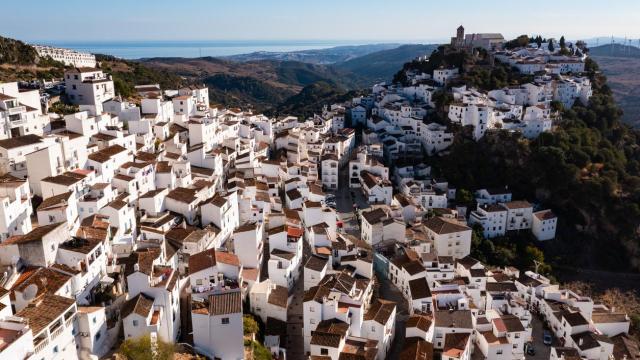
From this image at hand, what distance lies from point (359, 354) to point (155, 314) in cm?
859

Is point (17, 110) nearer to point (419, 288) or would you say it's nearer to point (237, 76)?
point (419, 288)

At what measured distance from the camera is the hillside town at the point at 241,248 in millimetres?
18703

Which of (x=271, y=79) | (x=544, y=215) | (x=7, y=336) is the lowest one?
(x=544, y=215)

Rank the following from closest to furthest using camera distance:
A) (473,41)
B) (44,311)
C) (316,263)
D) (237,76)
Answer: (44,311), (316,263), (473,41), (237,76)

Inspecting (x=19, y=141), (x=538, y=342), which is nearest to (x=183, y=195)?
(x=19, y=141)

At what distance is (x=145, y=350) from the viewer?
52.0ft

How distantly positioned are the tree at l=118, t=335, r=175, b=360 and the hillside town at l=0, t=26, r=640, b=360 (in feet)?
2.89

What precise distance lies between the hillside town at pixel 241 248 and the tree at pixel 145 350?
0.88 m

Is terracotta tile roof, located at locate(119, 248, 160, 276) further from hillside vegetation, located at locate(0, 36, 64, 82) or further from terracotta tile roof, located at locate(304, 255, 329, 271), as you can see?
hillside vegetation, located at locate(0, 36, 64, 82)

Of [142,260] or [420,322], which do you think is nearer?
[142,260]

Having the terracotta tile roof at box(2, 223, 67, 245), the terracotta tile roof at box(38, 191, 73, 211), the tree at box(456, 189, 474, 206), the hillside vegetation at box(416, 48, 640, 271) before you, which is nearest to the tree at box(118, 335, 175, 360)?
the terracotta tile roof at box(2, 223, 67, 245)

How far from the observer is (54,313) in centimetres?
1542

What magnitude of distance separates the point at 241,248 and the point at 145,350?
967 cm

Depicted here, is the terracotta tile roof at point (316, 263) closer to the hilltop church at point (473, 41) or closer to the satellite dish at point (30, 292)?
the satellite dish at point (30, 292)
